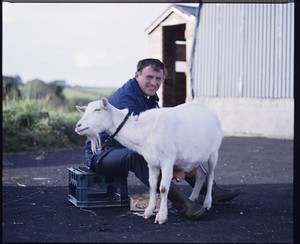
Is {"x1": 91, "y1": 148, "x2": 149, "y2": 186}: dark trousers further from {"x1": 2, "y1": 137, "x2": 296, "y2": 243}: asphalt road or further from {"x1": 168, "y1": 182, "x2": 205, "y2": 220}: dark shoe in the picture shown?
{"x1": 2, "y1": 137, "x2": 296, "y2": 243}: asphalt road

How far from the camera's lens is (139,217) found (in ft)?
19.8

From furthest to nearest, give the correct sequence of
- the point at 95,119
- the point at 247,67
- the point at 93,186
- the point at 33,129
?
the point at 247,67, the point at 33,129, the point at 93,186, the point at 95,119

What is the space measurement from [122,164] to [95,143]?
1.27 feet

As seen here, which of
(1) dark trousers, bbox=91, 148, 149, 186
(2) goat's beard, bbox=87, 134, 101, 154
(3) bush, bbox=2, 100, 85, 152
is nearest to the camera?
(2) goat's beard, bbox=87, 134, 101, 154

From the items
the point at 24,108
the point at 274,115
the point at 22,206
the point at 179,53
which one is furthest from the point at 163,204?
the point at 179,53

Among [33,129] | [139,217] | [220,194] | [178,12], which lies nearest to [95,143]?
[139,217]

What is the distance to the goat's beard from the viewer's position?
6078 millimetres

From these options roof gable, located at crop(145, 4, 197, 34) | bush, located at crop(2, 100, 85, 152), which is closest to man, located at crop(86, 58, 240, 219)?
bush, located at crop(2, 100, 85, 152)

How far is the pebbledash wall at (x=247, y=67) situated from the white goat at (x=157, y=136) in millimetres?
11366

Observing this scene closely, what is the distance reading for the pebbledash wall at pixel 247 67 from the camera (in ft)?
56.4

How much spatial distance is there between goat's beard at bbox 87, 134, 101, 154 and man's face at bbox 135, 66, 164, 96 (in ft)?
2.66

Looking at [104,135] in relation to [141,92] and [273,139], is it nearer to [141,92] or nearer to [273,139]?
[141,92]

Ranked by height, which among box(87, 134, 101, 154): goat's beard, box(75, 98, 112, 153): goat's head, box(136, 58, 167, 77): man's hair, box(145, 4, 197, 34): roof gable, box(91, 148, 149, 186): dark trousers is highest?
box(145, 4, 197, 34): roof gable

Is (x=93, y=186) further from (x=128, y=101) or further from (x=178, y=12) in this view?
(x=178, y=12)
